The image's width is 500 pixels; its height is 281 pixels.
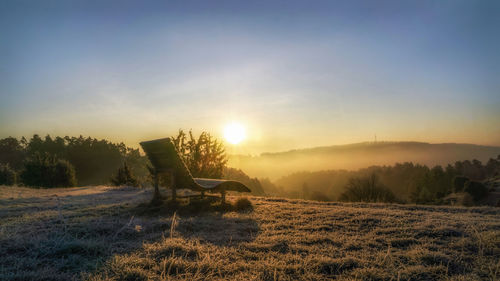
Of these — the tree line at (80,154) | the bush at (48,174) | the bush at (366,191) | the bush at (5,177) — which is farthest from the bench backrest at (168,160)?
the tree line at (80,154)

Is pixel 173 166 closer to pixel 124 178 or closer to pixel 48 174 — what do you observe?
pixel 124 178

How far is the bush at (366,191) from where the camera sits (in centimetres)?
1034

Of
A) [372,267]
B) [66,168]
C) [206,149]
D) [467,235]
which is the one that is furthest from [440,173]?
[66,168]

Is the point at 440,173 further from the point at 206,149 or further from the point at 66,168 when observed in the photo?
the point at 66,168

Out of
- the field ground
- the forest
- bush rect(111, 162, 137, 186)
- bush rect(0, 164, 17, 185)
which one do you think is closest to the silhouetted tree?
the forest

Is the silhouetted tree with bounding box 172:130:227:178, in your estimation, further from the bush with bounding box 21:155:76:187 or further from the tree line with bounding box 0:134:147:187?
the tree line with bounding box 0:134:147:187

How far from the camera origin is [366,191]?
10523 mm

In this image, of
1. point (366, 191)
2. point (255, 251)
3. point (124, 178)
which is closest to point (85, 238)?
point (255, 251)

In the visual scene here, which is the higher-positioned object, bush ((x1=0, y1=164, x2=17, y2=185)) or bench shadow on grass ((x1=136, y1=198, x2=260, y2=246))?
bench shadow on grass ((x1=136, y1=198, x2=260, y2=246))

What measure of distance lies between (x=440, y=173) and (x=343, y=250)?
37.3m

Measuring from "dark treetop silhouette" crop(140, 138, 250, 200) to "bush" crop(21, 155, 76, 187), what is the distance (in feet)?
69.4

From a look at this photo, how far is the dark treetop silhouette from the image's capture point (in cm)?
627

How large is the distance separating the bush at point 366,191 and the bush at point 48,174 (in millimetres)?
23524

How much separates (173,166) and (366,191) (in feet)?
26.3
